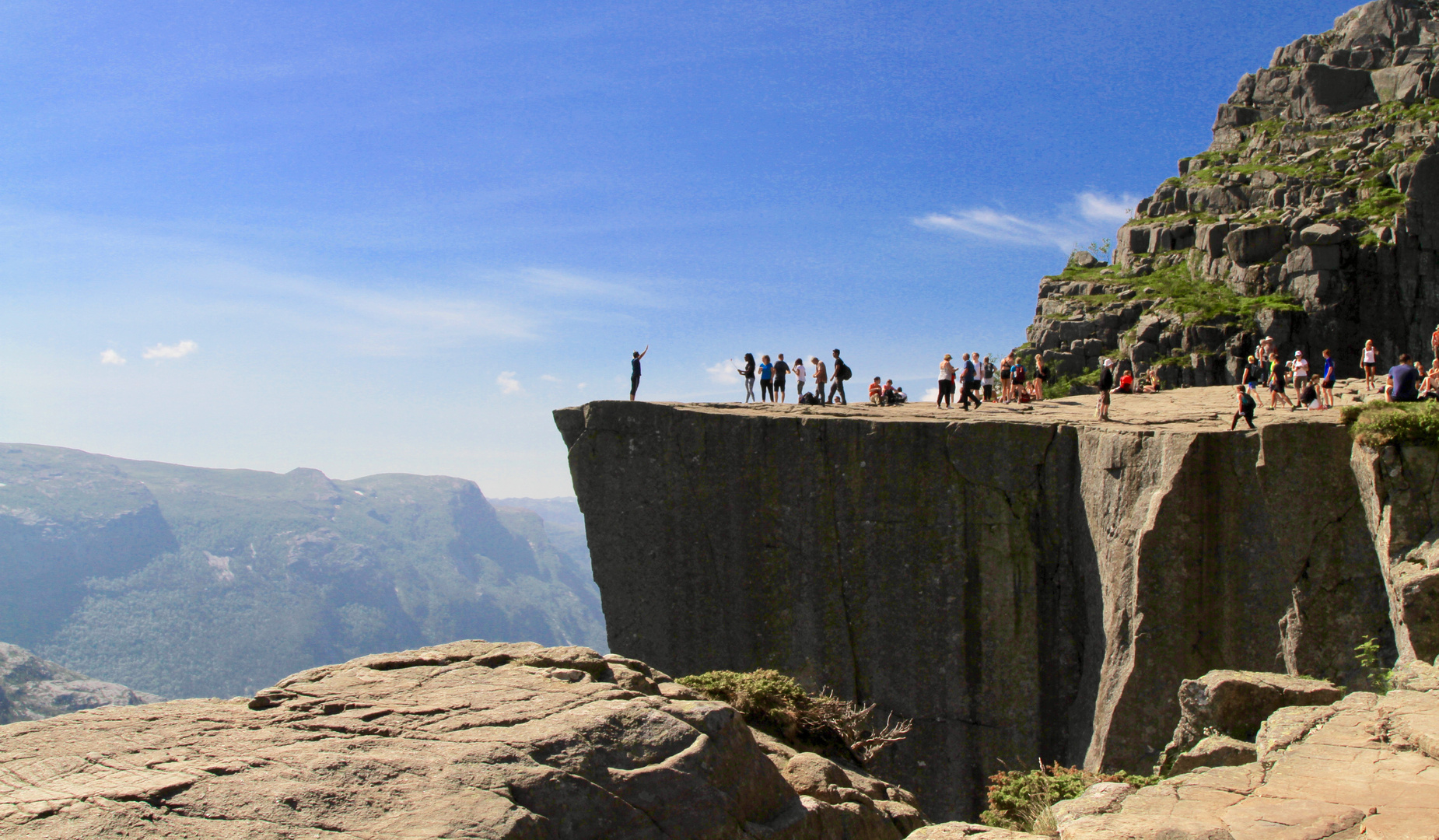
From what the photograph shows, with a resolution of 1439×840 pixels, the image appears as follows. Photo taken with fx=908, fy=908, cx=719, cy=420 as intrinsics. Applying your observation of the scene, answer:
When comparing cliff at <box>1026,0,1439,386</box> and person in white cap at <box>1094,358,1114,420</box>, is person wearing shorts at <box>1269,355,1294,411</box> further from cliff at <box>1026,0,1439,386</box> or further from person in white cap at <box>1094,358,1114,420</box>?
cliff at <box>1026,0,1439,386</box>

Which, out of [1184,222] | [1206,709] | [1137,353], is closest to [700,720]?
[1206,709]

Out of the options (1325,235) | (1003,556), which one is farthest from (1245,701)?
(1325,235)

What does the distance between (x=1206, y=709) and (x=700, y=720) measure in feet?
21.2

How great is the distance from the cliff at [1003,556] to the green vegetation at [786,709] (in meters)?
5.92

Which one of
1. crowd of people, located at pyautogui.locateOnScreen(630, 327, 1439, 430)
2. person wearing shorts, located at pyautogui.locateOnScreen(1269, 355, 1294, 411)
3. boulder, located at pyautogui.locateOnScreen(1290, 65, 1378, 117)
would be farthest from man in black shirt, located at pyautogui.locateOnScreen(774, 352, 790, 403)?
boulder, located at pyautogui.locateOnScreen(1290, 65, 1378, 117)

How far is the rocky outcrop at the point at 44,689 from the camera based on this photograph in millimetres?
151625

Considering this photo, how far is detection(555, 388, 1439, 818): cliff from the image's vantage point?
55.5 ft

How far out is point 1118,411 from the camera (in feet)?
74.7

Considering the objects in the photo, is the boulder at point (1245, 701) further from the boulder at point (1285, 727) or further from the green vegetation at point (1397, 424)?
the green vegetation at point (1397, 424)

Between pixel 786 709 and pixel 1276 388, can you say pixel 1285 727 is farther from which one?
pixel 1276 388

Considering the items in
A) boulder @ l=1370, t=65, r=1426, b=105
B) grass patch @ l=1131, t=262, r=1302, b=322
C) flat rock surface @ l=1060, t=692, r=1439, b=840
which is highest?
boulder @ l=1370, t=65, r=1426, b=105

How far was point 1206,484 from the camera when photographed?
17969 mm

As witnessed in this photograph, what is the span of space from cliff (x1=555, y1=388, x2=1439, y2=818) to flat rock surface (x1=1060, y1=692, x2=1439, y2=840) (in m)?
5.45

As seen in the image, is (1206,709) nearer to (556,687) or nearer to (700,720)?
(700,720)
